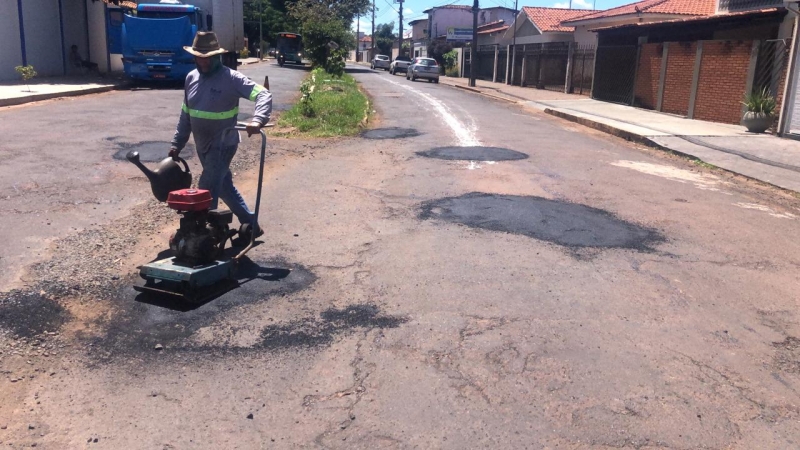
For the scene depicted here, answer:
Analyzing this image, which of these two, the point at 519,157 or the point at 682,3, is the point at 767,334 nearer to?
the point at 519,157

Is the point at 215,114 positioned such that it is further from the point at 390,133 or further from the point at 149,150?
the point at 390,133

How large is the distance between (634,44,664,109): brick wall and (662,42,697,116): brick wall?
64 cm

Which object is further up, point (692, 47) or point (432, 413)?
point (692, 47)

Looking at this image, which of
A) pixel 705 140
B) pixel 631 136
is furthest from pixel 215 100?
pixel 705 140

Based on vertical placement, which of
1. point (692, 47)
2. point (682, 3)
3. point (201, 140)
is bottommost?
point (201, 140)

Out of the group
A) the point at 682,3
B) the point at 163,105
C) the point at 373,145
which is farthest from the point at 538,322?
the point at 682,3

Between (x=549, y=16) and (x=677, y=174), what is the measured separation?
30.7m

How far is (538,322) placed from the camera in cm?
469

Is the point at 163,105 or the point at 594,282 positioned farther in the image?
the point at 163,105

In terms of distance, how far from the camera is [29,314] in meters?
4.54

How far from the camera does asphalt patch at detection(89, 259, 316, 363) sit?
13.7 feet

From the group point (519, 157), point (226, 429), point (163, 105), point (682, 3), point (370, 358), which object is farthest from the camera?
point (682, 3)

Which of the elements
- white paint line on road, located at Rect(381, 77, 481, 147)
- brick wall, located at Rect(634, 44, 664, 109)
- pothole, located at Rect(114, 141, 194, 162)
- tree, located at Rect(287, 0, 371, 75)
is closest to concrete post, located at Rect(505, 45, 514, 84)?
tree, located at Rect(287, 0, 371, 75)

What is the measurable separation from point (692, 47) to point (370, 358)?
19.2 metres
